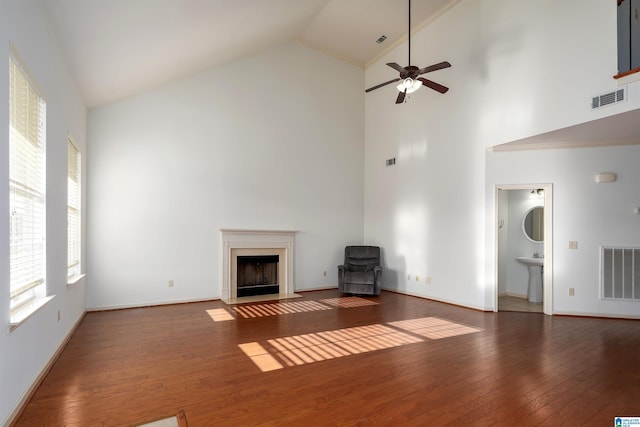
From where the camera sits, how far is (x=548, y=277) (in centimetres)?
527

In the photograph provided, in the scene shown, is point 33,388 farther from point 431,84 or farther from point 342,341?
point 431,84

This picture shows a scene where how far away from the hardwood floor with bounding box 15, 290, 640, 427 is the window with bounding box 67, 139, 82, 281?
0.80m

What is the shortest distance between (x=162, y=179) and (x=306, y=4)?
3608 millimetres

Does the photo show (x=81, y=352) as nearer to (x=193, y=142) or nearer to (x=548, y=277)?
(x=193, y=142)

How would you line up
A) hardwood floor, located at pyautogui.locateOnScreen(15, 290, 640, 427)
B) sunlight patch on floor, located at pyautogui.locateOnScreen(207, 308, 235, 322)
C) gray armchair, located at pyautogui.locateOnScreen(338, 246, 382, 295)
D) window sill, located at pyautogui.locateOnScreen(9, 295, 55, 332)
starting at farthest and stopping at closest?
gray armchair, located at pyautogui.locateOnScreen(338, 246, 382, 295) < sunlight patch on floor, located at pyautogui.locateOnScreen(207, 308, 235, 322) < hardwood floor, located at pyautogui.locateOnScreen(15, 290, 640, 427) < window sill, located at pyautogui.locateOnScreen(9, 295, 55, 332)

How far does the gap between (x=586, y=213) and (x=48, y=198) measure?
261 inches

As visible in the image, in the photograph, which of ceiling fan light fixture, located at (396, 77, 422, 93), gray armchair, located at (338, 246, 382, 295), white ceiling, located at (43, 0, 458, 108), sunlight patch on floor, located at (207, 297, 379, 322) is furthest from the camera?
gray armchair, located at (338, 246, 382, 295)

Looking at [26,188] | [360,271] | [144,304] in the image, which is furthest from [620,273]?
[144,304]

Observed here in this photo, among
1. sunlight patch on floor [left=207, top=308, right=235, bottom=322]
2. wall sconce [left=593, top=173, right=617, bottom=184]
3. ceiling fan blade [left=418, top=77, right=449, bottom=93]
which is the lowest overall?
sunlight patch on floor [left=207, top=308, right=235, bottom=322]

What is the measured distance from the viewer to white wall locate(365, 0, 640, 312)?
4.21 m

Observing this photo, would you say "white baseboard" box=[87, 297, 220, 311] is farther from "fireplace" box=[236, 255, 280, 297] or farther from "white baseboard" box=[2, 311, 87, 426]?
"white baseboard" box=[2, 311, 87, 426]

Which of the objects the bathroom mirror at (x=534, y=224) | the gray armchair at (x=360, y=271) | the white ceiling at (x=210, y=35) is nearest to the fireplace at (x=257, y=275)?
the gray armchair at (x=360, y=271)

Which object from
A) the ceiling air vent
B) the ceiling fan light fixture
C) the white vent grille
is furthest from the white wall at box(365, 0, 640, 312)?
the ceiling fan light fixture

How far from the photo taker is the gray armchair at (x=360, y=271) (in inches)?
258
